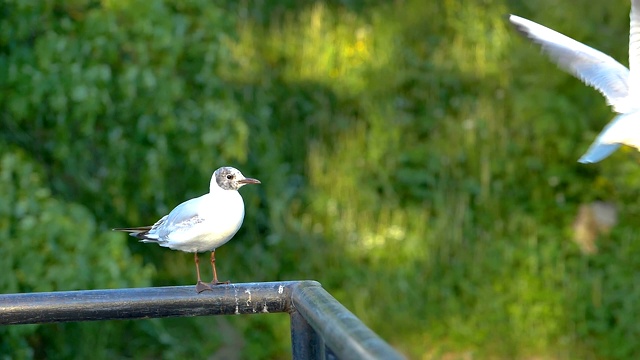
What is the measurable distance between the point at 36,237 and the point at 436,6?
14.5 ft

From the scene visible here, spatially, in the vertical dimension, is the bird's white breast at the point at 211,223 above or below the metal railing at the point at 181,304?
above


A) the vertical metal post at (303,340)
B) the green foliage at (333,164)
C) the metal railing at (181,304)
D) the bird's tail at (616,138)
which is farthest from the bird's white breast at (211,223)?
the bird's tail at (616,138)

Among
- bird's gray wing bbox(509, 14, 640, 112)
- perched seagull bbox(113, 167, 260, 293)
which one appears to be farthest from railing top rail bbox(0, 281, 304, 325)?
bird's gray wing bbox(509, 14, 640, 112)

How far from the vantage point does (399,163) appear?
6.21 metres

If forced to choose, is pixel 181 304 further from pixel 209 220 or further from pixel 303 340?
pixel 209 220

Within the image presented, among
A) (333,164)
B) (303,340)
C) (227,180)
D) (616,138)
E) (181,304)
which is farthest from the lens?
(333,164)

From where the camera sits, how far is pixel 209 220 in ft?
8.14

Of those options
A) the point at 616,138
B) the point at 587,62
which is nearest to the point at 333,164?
the point at 587,62

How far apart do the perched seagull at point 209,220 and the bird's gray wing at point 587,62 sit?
2.25m

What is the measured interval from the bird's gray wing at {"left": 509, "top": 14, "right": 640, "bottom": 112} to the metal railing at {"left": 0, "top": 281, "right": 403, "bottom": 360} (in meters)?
2.72

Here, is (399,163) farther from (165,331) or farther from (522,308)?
(165,331)

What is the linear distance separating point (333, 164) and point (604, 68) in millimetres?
2191

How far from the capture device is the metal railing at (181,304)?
71.1 inches

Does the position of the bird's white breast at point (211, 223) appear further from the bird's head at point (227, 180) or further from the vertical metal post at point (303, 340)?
the vertical metal post at point (303, 340)
